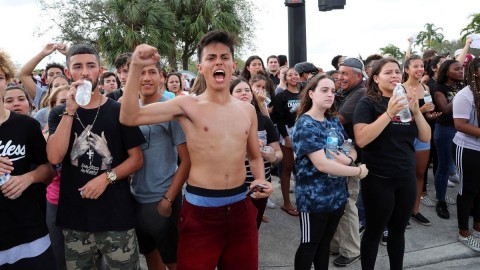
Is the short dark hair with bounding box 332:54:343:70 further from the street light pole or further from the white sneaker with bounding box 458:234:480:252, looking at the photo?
the white sneaker with bounding box 458:234:480:252

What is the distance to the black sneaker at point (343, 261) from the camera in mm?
3798

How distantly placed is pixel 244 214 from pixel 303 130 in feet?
2.91

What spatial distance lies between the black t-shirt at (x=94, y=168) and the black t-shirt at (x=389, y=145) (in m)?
1.90

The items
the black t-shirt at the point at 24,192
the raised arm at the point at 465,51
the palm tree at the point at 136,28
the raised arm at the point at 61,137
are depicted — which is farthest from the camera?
the palm tree at the point at 136,28

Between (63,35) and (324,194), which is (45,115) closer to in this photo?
(324,194)

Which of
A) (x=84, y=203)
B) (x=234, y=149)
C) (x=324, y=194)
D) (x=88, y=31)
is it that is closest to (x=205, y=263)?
(x=234, y=149)

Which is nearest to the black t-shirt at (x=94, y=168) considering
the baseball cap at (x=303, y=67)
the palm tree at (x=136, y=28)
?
the baseball cap at (x=303, y=67)

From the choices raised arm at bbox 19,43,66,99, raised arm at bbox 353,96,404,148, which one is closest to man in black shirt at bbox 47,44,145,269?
raised arm at bbox 19,43,66,99

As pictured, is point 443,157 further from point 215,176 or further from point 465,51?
point 215,176

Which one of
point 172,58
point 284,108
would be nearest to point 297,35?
point 284,108

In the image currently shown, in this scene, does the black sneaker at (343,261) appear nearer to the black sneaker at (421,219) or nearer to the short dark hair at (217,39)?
the black sneaker at (421,219)

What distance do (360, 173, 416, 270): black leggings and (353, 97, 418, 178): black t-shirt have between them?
0.08 metres

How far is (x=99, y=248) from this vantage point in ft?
7.91

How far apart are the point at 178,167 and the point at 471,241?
3.51 meters
